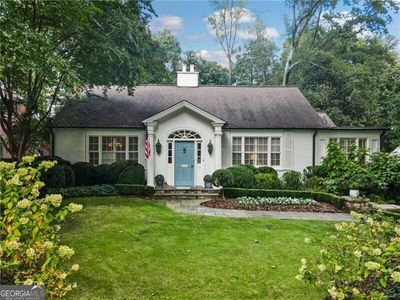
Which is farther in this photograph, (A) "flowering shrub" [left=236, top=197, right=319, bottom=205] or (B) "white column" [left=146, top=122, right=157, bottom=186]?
(B) "white column" [left=146, top=122, right=157, bottom=186]

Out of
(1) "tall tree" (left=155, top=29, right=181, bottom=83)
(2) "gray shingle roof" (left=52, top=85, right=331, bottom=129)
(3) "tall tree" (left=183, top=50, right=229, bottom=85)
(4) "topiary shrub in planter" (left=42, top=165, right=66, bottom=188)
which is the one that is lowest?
(4) "topiary shrub in planter" (left=42, top=165, right=66, bottom=188)

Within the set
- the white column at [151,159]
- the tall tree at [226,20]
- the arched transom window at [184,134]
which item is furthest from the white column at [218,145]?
the tall tree at [226,20]

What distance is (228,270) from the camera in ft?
16.5

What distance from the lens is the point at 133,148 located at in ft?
48.3

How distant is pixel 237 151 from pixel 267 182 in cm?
254

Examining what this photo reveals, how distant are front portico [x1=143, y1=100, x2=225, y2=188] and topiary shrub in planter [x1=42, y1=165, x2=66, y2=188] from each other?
12.6 feet

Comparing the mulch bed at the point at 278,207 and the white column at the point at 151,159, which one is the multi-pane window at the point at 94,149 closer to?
the white column at the point at 151,159

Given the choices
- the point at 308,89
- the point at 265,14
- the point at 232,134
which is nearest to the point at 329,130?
the point at 232,134

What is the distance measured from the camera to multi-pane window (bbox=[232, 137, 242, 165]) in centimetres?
1472

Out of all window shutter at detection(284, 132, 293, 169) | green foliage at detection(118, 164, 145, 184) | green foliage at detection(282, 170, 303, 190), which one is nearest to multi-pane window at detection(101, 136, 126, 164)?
green foliage at detection(118, 164, 145, 184)

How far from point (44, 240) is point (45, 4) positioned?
6.56 metres

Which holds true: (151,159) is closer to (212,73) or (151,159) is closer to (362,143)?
(362,143)

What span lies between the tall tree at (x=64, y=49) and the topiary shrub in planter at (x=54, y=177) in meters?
1.50

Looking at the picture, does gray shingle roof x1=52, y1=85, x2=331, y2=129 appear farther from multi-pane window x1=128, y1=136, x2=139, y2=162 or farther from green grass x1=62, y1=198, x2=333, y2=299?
green grass x1=62, y1=198, x2=333, y2=299
